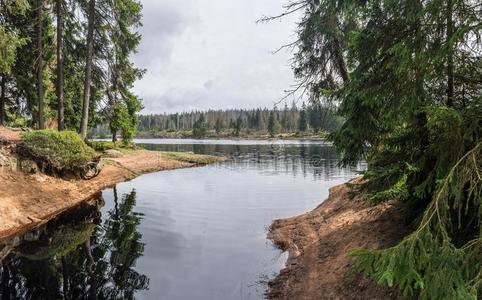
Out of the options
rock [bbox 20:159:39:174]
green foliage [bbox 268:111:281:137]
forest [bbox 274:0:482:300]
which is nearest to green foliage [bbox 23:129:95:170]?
rock [bbox 20:159:39:174]

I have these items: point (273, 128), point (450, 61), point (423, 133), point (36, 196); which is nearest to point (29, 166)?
point (36, 196)

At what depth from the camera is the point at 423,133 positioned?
698 centimetres

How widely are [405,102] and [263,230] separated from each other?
31.4 feet

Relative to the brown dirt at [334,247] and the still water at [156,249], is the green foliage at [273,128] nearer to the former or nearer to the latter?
the still water at [156,249]

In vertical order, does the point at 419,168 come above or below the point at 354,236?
above

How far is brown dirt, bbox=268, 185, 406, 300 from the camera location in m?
7.38

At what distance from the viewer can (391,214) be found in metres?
9.23

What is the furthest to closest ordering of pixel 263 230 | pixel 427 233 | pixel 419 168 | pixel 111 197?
1. pixel 111 197
2. pixel 263 230
3. pixel 419 168
4. pixel 427 233

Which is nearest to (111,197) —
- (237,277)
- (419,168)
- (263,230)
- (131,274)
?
(263,230)

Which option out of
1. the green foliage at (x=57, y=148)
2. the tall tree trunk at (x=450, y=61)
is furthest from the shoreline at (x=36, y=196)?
the tall tree trunk at (x=450, y=61)

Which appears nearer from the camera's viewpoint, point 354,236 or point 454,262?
point 454,262

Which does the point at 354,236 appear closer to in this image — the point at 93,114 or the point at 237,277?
the point at 237,277

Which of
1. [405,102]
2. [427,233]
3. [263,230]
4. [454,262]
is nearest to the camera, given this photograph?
[454,262]

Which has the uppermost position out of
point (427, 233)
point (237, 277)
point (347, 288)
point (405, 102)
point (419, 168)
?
point (405, 102)
